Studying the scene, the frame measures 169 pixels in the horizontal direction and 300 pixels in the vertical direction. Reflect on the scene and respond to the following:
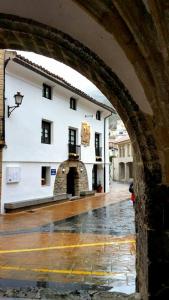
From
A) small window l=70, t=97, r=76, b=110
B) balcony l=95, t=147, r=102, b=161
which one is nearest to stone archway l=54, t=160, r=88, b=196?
balcony l=95, t=147, r=102, b=161

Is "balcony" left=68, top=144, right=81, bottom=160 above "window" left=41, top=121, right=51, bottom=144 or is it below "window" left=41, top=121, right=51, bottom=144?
below

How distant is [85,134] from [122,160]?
31.2 meters

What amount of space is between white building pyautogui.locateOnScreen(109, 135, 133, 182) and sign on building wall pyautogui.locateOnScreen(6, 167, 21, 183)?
3377 cm

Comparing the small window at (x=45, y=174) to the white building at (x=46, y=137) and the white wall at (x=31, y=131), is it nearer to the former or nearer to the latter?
the white building at (x=46, y=137)

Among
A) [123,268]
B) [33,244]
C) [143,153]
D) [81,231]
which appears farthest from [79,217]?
[143,153]

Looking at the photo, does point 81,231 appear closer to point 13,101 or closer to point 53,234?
point 53,234

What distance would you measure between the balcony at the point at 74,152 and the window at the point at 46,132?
2143 millimetres

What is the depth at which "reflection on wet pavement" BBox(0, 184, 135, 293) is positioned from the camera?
16.8 feet

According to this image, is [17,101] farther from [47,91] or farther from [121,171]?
[121,171]

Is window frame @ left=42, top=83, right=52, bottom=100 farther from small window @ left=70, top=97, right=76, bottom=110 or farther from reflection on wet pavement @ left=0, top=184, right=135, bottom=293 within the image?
reflection on wet pavement @ left=0, top=184, right=135, bottom=293

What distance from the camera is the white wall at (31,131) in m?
13.7

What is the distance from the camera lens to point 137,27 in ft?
7.40

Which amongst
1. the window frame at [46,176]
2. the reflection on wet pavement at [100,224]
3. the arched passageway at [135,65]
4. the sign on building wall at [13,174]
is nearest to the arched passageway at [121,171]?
the window frame at [46,176]

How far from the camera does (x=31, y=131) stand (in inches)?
595
